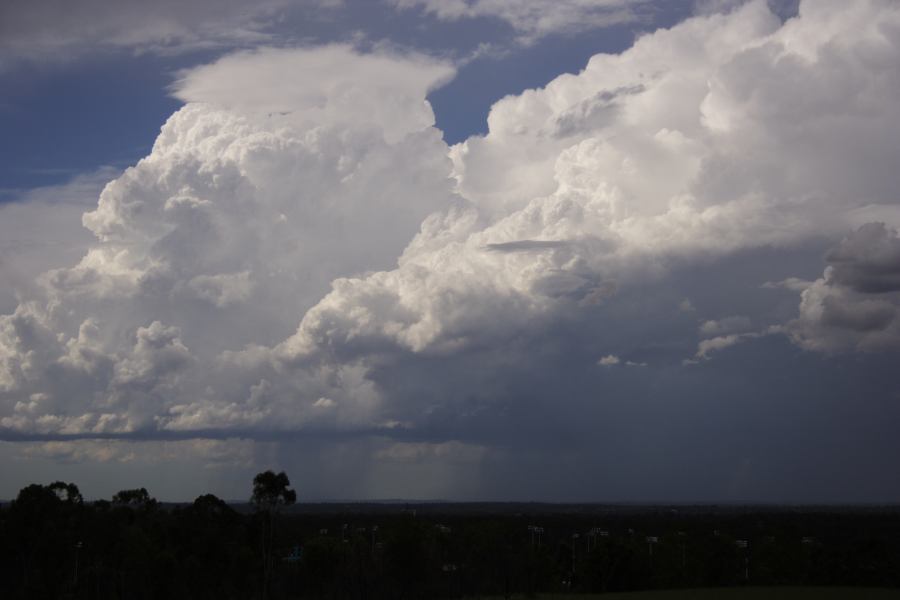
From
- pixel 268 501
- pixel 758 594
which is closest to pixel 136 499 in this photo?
pixel 268 501

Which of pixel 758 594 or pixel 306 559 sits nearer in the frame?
pixel 306 559

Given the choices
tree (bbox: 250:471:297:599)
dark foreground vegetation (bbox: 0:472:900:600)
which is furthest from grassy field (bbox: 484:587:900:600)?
tree (bbox: 250:471:297:599)

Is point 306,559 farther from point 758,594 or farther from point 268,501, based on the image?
point 758,594

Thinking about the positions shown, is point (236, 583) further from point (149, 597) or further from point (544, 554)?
point (544, 554)

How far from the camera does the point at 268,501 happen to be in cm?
9756

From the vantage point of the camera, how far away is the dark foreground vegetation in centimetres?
9619

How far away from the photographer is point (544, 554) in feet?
439

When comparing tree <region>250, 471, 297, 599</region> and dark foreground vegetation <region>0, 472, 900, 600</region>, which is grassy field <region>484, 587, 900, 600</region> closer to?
dark foreground vegetation <region>0, 472, 900, 600</region>

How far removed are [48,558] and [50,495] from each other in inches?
273

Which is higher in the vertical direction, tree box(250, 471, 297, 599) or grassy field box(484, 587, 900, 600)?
tree box(250, 471, 297, 599)

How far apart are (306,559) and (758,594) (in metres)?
49.7

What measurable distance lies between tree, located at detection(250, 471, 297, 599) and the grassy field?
1296 inches

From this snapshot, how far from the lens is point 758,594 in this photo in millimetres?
110500

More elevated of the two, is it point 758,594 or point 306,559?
point 306,559
